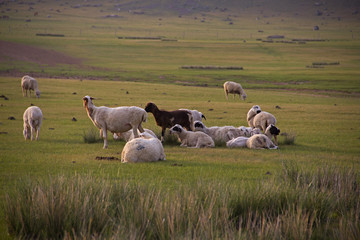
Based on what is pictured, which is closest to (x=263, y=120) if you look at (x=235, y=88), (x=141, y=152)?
(x=141, y=152)

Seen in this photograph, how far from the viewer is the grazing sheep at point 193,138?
17.1m

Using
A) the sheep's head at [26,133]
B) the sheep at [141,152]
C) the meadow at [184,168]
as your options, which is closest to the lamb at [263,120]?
the meadow at [184,168]

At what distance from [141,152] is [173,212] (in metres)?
6.19

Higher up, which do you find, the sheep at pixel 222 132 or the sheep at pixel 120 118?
the sheep at pixel 120 118

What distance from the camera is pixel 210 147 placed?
1709 centimetres

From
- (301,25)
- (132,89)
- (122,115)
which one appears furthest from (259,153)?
(301,25)

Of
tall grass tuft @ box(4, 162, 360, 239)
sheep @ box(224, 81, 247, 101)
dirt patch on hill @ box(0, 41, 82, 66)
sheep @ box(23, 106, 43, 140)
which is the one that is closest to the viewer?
tall grass tuft @ box(4, 162, 360, 239)

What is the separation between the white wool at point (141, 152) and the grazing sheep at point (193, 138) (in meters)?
3.27

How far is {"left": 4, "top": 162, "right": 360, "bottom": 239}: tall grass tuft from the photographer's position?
24.9 feet

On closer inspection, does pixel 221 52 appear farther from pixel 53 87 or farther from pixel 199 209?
pixel 199 209

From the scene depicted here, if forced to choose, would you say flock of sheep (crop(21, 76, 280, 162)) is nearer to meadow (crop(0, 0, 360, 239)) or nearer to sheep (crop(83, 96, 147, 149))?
sheep (crop(83, 96, 147, 149))

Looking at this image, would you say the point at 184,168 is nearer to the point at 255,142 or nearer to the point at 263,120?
the point at 255,142

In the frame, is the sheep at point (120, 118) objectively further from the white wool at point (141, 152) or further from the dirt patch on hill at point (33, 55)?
the dirt patch on hill at point (33, 55)

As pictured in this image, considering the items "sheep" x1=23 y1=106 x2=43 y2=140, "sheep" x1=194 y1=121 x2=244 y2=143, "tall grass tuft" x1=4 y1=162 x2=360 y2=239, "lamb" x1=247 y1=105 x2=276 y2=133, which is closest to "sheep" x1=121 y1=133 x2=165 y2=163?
"tall grass tuft" x1=4 y1=162 x2=360 y2=239
